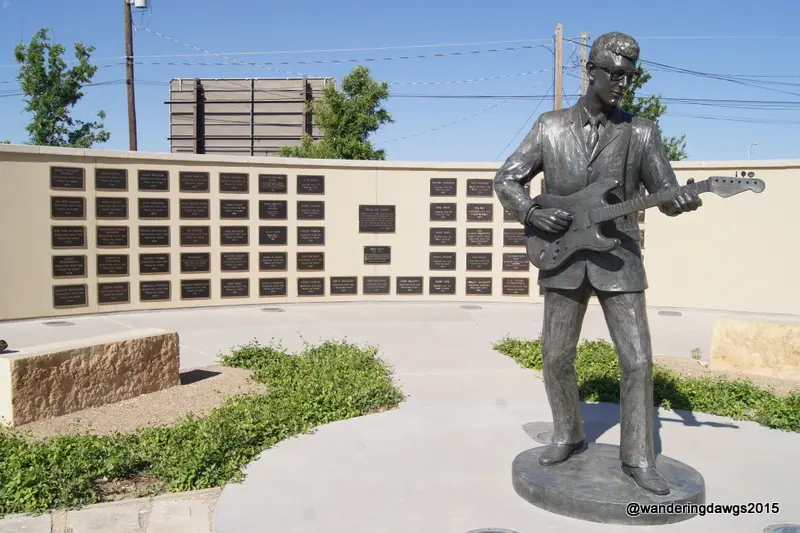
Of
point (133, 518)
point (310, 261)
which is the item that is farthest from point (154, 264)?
point (133, 518)

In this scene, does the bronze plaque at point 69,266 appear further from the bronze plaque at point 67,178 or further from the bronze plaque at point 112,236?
the bronze plaque at point 67,178

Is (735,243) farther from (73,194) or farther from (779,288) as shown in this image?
(73,194)

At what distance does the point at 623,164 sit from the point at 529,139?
1.83 ft

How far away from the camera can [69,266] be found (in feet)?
35.8

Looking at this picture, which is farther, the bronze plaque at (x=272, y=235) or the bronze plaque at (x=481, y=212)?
the bronze plaque at (x=481, y=212)

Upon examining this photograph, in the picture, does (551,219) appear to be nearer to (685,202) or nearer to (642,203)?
(642,203)

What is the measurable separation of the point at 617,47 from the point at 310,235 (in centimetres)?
891

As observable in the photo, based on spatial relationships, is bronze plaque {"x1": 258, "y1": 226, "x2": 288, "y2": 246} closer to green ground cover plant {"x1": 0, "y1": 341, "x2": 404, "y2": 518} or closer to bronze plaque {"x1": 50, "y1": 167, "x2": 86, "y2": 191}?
bronze plaque {"x1": 50, "y1": 167, "x2": 86, "y2": 191}

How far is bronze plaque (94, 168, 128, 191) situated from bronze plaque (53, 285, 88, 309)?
4.93ft

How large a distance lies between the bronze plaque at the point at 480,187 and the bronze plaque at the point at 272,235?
10.5 ft

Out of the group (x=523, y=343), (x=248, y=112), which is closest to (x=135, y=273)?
(x=523, y=343)

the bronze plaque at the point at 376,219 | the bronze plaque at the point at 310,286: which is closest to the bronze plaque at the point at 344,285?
the bronze plaque at the point at 310,286

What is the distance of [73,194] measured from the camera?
35.7 feet

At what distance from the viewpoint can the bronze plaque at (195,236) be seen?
Answer: 11.7 meters
